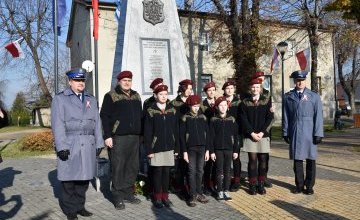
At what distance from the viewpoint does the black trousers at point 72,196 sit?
5.81 m

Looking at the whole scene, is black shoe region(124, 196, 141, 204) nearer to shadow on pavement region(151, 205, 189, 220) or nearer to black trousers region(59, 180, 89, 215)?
shadow on pavement region(151, 205, 189, 220)

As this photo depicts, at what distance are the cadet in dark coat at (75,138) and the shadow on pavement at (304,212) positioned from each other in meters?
2.87

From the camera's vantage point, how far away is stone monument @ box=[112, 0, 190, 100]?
26.3ft

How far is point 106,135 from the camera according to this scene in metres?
6.41

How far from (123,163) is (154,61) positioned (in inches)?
96.8

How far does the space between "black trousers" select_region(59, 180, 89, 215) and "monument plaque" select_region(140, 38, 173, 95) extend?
2.69 m

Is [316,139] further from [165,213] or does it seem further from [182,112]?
[165,213]

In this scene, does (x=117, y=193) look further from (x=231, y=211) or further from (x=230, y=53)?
(x=230, y=53)

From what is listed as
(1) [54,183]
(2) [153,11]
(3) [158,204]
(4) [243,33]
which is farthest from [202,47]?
(3) [158,204]

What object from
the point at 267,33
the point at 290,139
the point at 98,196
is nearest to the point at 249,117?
the point at 290,139

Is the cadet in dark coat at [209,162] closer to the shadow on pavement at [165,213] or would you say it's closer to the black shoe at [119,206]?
the shadow on pavement at [165,213]

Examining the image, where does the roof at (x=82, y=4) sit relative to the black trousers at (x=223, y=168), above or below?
above

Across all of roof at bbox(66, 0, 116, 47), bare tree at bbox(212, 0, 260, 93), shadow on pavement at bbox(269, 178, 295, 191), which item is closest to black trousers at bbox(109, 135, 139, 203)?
shadow on pavement at bbox(269, 178, 295, 191)

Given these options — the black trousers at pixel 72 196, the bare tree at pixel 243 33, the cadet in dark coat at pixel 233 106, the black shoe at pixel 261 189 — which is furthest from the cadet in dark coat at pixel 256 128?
the bare tree at pixel 243 33
